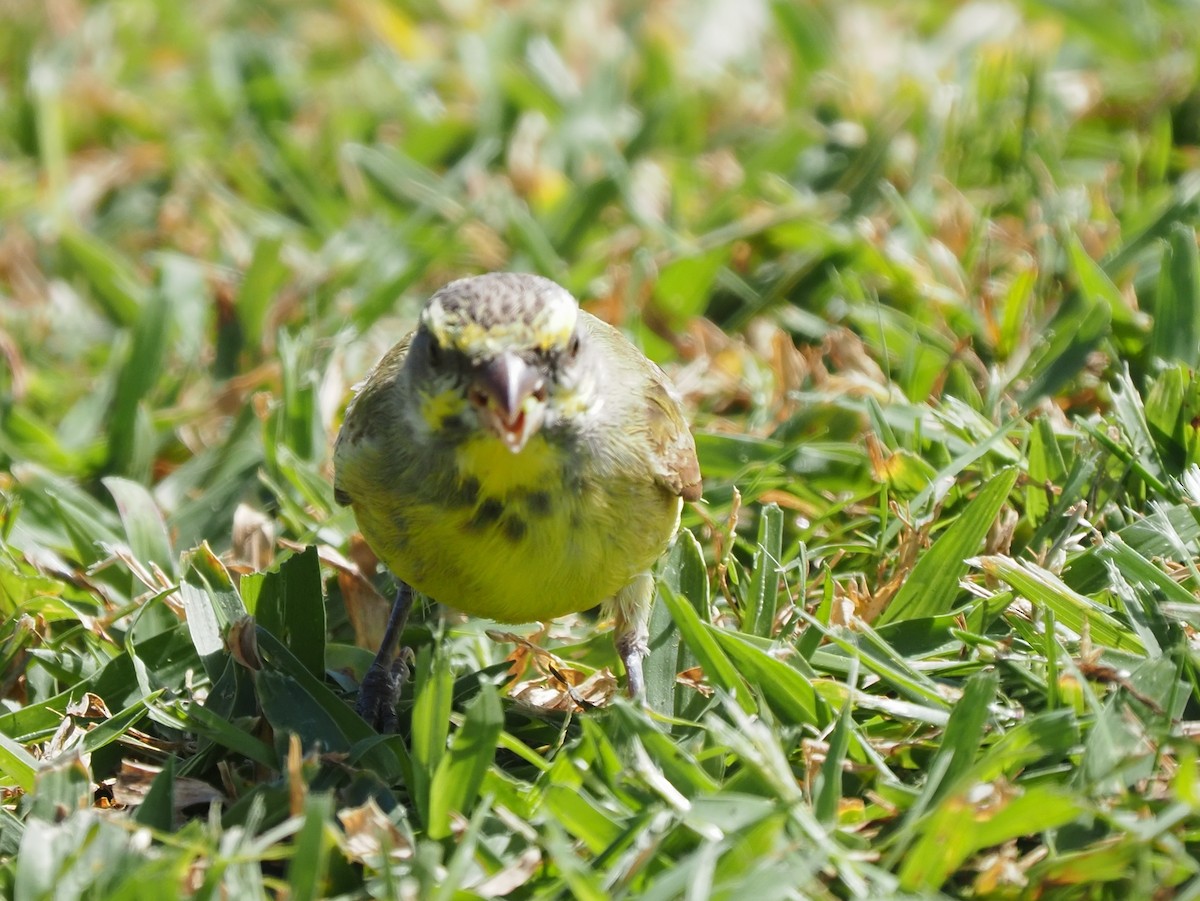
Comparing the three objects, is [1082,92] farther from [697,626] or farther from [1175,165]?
[697,626]

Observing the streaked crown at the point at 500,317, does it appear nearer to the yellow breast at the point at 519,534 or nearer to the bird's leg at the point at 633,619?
the yellow breast at the point at 519,534

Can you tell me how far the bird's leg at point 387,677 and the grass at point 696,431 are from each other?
6cm

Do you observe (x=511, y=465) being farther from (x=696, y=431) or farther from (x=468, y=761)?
(x=696, y=431)

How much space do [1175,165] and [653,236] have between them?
79.9 inches

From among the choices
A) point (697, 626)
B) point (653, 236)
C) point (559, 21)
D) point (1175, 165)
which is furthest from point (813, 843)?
point (559, 21)

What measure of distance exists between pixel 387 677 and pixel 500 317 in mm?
1030

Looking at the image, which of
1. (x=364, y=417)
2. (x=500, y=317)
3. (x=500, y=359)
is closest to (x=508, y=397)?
(x=500, y=359)

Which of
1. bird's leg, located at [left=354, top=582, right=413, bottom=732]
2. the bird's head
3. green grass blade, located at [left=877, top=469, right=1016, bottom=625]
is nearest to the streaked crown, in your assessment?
the bird's head

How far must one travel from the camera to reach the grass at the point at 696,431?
2912mm

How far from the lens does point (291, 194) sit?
597 centimetres

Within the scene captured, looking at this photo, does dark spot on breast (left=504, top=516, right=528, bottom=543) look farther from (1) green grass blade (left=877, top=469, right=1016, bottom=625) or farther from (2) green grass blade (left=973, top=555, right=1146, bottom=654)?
(2) green grass blade (left=973, top=555, right=1146, bottom=654)

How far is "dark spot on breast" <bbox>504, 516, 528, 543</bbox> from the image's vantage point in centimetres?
330

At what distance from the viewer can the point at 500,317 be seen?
3.14 m

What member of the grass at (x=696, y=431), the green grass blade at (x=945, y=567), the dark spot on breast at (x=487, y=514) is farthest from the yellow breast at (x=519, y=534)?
the green grass blade at (x=945, y=567)
